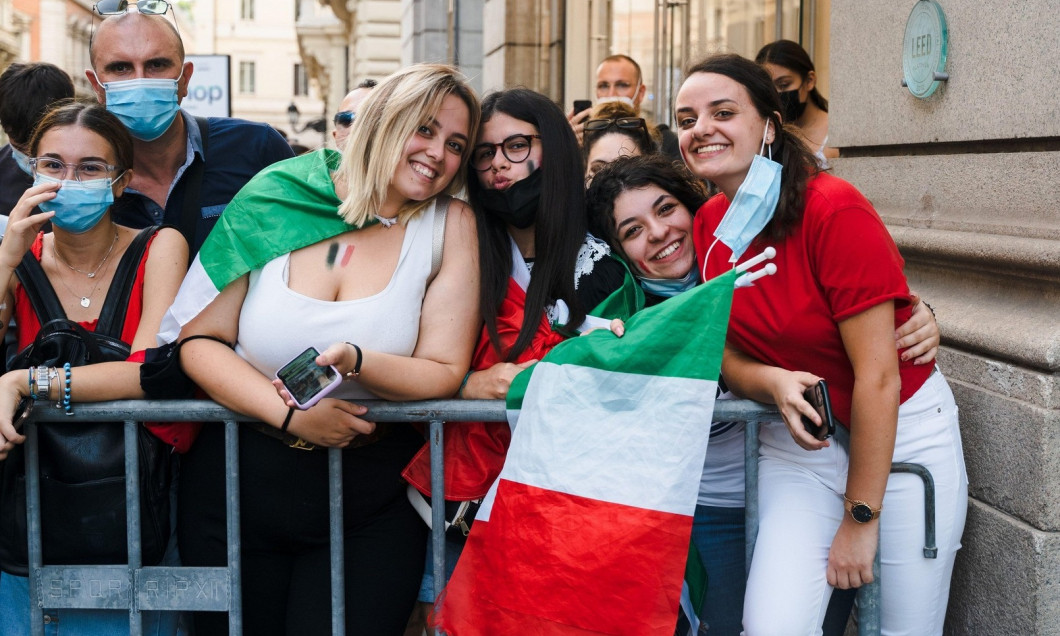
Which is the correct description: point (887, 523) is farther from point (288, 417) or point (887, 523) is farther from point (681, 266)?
point (288, 417)

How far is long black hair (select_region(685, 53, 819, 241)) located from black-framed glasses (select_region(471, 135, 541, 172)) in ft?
1.75

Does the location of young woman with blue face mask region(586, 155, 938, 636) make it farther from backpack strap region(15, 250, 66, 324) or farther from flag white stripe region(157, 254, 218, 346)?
backpack strap region(15, 250, 66, 324)

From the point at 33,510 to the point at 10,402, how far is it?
315 millimetres

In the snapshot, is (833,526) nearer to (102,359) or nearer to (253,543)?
(253,543)

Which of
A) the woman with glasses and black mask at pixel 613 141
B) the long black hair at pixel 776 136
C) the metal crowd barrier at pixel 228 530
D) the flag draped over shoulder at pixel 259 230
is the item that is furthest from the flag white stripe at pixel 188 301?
the woman with glasses and black mask at pixel 613 141

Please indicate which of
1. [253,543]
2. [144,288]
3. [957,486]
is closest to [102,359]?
[144,288]

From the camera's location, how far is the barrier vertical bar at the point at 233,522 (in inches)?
Answer: 116

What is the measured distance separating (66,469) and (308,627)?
0.80 meters

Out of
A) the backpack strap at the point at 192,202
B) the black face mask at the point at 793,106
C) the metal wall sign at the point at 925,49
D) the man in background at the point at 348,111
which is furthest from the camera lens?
the black face mask at the point at 793,106

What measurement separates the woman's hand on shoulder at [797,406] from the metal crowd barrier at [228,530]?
0.16m

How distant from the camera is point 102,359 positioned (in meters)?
3.07

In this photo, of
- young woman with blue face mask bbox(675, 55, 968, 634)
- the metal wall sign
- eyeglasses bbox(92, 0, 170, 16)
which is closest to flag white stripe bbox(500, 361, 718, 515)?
young woman with blue face mask bbox(675, 55, 968, 634)

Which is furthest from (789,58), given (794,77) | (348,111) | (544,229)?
(544,229)

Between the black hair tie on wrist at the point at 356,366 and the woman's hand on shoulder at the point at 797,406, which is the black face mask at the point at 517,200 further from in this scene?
the woman's hand on shoulder at the point at 797,406
